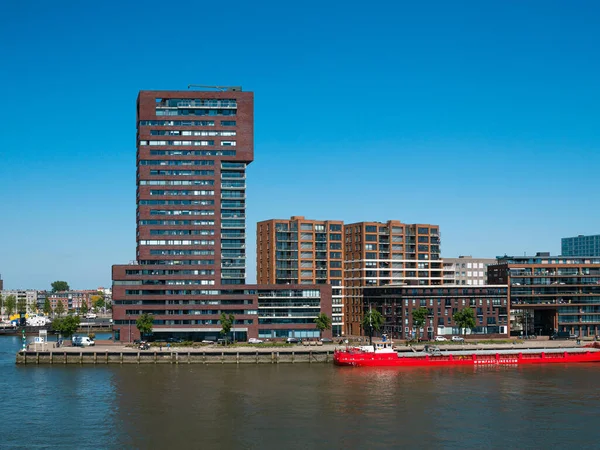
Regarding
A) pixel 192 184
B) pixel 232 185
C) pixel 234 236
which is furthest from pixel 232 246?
pixel 192 184

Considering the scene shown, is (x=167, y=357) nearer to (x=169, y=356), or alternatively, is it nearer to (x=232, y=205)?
(x=169, y=356)

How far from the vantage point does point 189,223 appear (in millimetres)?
195875

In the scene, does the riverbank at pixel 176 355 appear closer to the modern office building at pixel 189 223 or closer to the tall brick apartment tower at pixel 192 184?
the modern office building at pixel 189 223

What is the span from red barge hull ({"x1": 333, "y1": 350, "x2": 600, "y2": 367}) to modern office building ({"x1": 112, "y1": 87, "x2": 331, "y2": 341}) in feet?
148

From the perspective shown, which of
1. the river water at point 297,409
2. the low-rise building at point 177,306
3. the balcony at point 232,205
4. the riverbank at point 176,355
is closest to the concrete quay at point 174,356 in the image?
the riverbank at point 176,355

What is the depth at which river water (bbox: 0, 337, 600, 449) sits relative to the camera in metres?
86.2

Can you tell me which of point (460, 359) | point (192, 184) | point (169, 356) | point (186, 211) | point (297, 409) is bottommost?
point (297, 409)

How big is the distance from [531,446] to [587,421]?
1661 cm

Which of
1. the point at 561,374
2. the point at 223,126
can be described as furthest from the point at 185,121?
the point at 561,374

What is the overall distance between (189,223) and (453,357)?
246 ft

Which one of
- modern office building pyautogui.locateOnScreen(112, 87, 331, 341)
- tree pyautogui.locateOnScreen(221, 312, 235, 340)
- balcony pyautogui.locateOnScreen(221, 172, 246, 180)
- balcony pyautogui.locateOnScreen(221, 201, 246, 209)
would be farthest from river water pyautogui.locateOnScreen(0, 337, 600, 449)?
balcony pyautogui.locateOnScreen(221, 172, 246, 180)

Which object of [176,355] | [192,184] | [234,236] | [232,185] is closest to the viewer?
[176,355]

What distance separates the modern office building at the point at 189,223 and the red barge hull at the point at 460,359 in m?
45.2

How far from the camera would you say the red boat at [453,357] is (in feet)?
523
